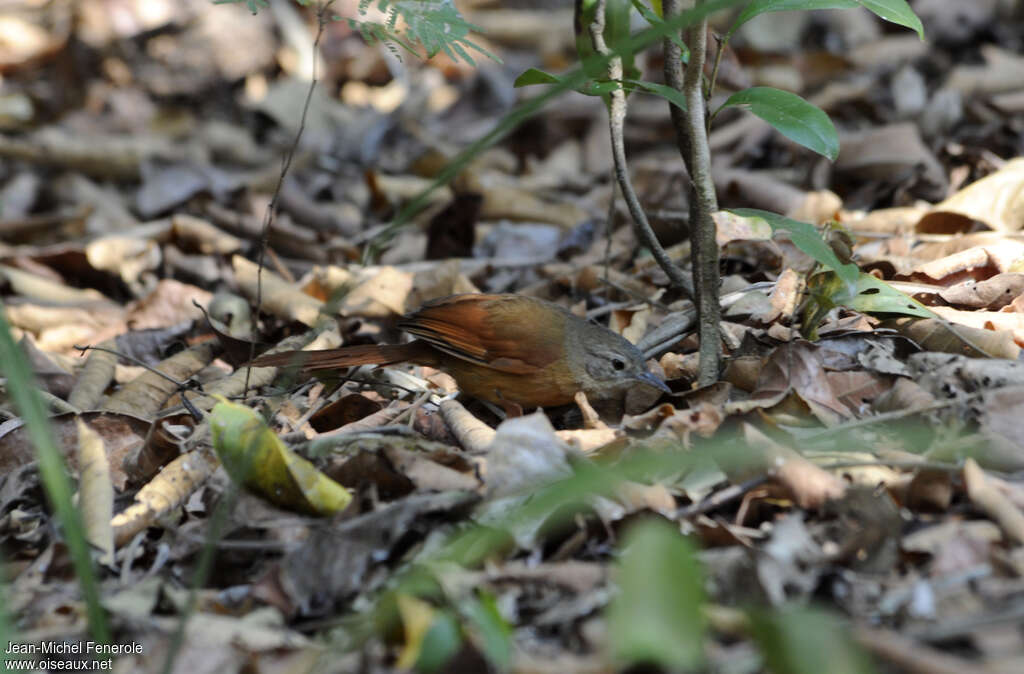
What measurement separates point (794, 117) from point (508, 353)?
1.42 m

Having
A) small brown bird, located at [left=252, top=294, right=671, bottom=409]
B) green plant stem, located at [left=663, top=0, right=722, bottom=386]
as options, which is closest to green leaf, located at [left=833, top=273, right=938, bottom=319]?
green plant stem, located at [left=663, top=0, right=722, bottom=386]

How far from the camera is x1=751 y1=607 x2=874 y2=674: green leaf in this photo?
66.3 inches

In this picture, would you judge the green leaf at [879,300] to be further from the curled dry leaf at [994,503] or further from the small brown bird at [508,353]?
the curled dry leaf at [994,503]

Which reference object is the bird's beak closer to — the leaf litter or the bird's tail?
the leaf litter

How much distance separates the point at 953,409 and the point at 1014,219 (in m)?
1.94

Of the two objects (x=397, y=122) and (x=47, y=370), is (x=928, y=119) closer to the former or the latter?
(x=397, y=122)

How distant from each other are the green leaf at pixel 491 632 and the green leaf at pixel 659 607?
0.22m

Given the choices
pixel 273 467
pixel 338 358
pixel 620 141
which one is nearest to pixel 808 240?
pixel 620 141

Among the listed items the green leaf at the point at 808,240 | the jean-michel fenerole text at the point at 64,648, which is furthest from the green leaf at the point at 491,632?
the green leaf at the point at 808,240

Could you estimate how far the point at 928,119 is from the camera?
6.38 metres

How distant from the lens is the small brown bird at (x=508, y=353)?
12.3 ft

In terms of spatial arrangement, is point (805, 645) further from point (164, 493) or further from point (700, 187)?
point (164, 493)


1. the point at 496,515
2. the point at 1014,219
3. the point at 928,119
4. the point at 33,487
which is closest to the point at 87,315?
the point at 33,487

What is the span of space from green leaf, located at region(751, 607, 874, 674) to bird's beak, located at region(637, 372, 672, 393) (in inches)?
67.4
